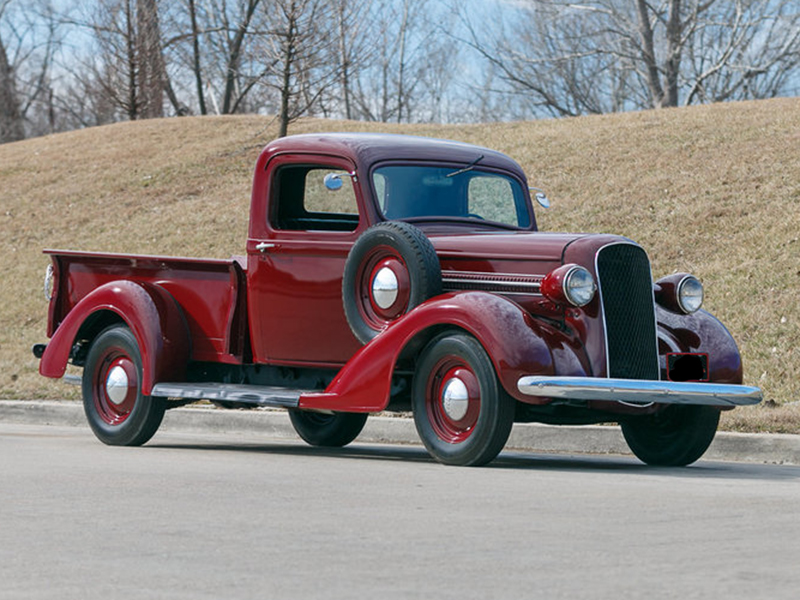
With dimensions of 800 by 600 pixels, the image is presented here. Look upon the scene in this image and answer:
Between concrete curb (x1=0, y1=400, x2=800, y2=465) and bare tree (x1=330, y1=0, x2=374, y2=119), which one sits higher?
bare tree (x1=330, y1=0, x2=374, y2=119)

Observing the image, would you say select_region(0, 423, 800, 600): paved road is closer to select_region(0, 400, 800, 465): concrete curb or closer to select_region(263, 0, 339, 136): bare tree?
select_region(0, 400, 800, 465): concrete curb

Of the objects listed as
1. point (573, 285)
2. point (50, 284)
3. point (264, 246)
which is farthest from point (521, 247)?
point (50, 284)

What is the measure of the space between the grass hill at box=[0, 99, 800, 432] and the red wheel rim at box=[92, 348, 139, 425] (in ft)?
14.1

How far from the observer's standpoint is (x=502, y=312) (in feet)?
26.2

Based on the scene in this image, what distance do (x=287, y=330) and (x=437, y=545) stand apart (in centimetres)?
450

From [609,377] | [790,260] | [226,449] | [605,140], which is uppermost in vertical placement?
[605,140]

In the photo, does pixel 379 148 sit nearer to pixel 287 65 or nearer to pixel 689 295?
pixel 689 295

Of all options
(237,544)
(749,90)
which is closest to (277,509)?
(237,544)

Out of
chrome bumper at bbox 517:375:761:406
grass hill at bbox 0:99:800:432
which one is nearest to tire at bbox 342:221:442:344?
chrome bumper at bbox 517:375:761:406

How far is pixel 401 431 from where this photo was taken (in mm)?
11211

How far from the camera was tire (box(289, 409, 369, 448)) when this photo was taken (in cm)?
1070

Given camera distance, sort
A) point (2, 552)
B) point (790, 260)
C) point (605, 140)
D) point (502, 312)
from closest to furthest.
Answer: point (2, 552) < point (502, 312) < point (790, 260) < point (605, 140)

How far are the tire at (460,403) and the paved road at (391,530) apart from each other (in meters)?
0.16

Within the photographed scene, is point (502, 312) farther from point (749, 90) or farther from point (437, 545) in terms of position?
point (749, 90)
